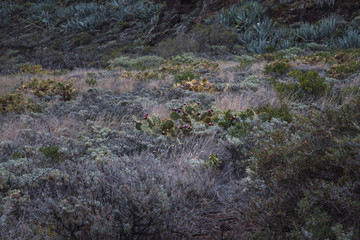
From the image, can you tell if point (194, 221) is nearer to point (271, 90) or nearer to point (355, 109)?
point (355, 109)

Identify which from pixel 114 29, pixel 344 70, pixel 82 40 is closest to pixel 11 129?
pixel 344 70

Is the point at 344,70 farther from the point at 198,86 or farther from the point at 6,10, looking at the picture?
the point at 6,10

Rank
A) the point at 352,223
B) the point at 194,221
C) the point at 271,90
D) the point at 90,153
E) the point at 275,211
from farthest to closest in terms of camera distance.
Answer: the point at 271,90, the point at 90,153, the point at 194,221, the point at 275,211, the point at 352,223

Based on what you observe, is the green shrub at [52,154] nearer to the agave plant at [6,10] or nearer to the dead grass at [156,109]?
the dead grass at [156,109]

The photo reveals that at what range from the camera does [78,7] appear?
27031 mm

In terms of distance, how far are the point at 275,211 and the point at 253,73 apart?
22.0 ft

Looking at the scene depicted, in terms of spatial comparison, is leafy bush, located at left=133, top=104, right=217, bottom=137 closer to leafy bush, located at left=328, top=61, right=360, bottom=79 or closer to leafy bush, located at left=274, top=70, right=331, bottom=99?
leafy bush, located at left=274, top=70, right=331, bottom=99

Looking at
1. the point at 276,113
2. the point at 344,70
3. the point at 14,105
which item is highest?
the point at 14,105

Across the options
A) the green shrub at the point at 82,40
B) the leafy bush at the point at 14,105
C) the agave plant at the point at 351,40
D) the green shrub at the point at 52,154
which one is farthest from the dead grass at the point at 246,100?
the green shrub at the point at 82,40

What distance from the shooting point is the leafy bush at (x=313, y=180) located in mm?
1620

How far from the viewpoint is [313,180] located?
6.07 ft

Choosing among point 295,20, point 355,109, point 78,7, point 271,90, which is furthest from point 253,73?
point 78,7

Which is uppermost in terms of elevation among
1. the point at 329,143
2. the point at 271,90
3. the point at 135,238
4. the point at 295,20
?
the point at 329,143

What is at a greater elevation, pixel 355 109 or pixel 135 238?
pixel 355 109
